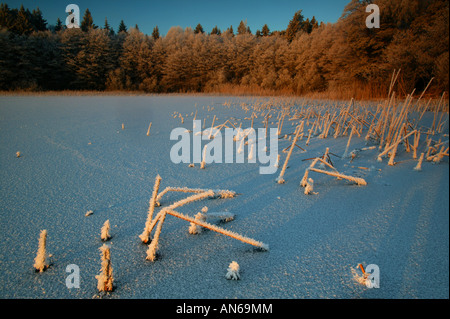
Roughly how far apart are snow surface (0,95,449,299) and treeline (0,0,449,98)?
740 centimetres

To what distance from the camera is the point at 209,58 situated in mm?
18391

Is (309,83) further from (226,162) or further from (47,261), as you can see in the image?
(47,261)

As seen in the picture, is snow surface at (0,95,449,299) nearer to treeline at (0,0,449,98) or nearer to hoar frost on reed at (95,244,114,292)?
hoar frost on reed at (95,244,114,292)

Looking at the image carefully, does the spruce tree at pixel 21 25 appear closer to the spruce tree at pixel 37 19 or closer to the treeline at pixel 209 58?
the treeline at pixel 209 58

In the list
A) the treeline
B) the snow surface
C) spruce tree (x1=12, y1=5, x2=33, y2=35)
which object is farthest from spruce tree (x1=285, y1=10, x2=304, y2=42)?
the snow surface

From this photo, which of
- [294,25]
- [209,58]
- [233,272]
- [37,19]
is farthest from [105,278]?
[37,19]

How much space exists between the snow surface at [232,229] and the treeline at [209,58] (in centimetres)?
740

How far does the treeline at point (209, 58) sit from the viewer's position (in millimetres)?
10008

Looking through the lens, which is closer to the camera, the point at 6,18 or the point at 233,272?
the point at 233,272

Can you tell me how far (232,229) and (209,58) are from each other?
63.5 ft

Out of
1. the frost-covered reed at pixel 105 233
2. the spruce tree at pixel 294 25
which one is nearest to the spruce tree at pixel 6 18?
the frost-covered reed at pixel 105 233

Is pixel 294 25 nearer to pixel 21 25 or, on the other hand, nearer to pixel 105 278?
pixel 21 25
